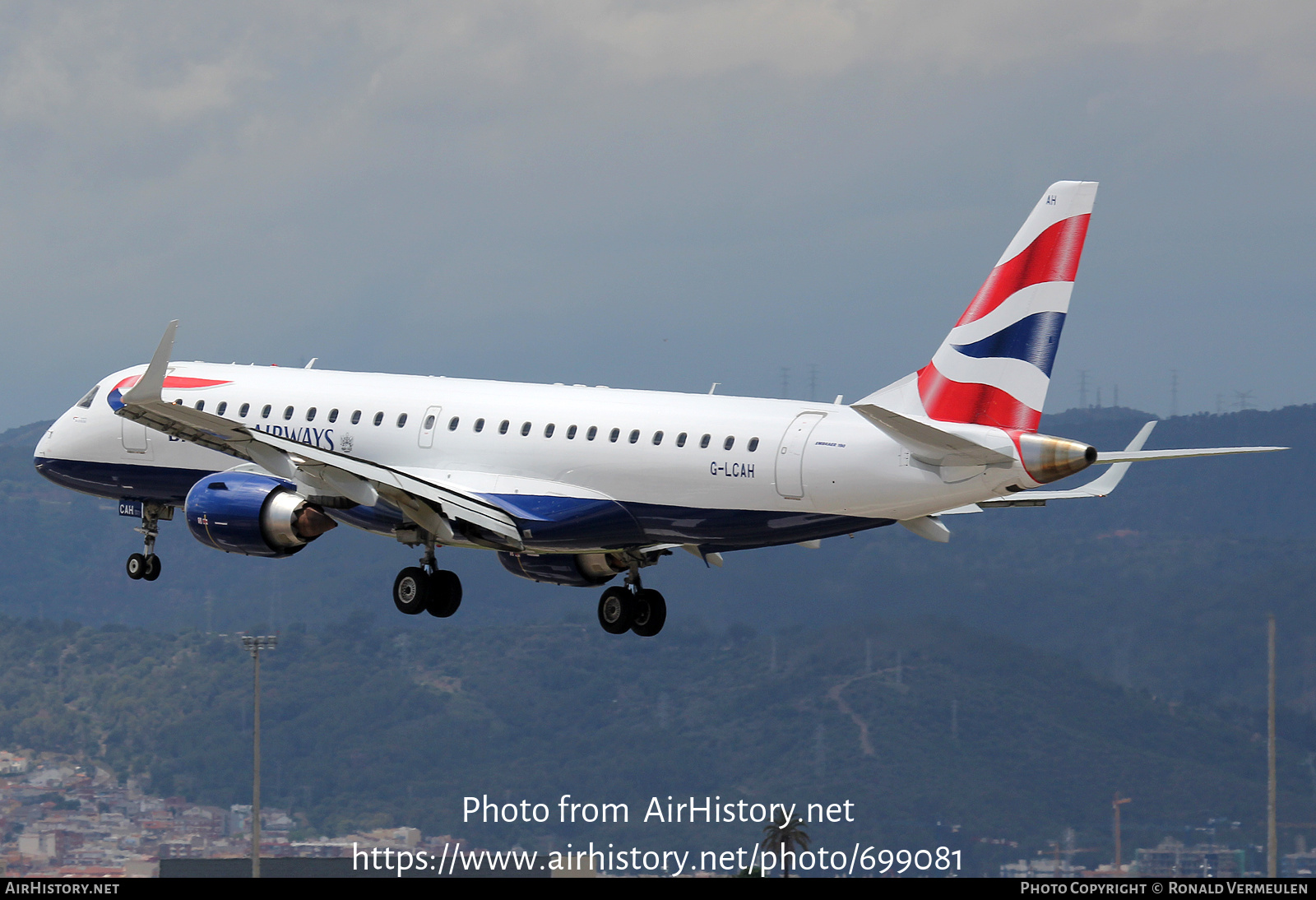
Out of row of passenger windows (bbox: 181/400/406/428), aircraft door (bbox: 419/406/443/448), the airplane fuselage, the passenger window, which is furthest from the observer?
the passenger window

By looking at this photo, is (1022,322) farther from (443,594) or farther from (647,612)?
(443,594)

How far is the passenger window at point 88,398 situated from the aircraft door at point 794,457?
2107cm

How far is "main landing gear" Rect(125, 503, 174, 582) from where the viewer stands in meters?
51.1

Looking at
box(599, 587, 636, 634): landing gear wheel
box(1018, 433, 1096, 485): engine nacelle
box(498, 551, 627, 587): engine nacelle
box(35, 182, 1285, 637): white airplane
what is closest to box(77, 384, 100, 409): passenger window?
box(35, 182, 1285, 637): white airplane

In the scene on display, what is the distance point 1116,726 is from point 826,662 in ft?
89.9

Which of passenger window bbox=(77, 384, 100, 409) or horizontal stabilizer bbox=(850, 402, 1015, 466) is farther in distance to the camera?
passenger window bbox=(77, 384, 100, 409)

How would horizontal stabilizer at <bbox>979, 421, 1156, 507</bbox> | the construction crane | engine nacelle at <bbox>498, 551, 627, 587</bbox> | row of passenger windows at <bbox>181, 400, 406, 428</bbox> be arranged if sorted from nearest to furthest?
horizontal stabilizer at <bbox>979, 421, 1156, 507</bbox> < row of passenger windows at <bbox>181, 400, 406, 428</bbox> < engine nacelle at <bbox>498, 551, 627, 587</bbox> < the construction crane

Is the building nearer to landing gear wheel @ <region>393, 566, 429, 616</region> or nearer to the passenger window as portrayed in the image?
landing gear wheel @ <region>393, 566, 429, 616</region>

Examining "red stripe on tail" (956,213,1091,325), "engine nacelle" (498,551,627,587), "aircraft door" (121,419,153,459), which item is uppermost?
"red stripe on tail" (956,213,1091,325)

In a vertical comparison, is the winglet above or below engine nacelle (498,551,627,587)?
above

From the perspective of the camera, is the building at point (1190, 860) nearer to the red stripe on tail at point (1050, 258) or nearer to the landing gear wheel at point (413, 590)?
the landing gear wheel at point (413, 590)

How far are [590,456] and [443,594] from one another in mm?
5919

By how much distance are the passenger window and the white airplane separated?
66 millimetres

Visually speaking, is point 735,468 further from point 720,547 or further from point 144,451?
point 144,451
